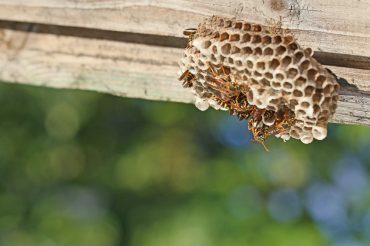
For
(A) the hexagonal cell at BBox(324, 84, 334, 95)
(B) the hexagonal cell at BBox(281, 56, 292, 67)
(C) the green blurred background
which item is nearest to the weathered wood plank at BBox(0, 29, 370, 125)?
(A) the hexagonal cell at BBox(324, 84, 334, 95)

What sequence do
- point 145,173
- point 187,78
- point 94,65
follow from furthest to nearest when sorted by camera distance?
point 145,173, point 94,65, point 187,78

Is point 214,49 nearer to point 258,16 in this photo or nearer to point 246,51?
point 246,51

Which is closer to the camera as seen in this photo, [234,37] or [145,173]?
[234,37]

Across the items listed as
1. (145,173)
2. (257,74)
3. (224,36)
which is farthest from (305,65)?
(145,173)

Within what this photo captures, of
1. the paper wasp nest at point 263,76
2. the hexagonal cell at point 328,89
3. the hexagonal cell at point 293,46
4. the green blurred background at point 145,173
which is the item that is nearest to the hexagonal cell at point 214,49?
the paper wasp nest at point 263,76

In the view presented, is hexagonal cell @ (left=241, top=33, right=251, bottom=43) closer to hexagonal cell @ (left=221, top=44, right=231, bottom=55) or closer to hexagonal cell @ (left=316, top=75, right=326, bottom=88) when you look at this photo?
hexagonal cell @ (left=221, top=44, right=231, bottom=55)

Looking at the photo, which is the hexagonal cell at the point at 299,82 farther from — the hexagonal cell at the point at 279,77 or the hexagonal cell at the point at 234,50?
the hexagonal cell at the point at 234,50

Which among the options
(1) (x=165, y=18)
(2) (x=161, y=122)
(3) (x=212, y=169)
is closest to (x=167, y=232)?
(3) (x=212, y=169)
